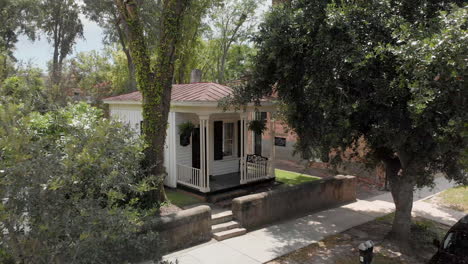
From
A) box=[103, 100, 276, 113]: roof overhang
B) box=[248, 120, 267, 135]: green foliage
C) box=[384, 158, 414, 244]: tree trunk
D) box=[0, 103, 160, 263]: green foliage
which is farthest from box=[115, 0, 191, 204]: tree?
box=[384, 158, 414, 244]: tree trunk

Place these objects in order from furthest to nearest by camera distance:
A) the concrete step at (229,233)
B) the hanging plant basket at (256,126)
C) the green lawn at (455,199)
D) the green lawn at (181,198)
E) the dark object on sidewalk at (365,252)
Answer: the hanging plant basket at (256,126) < the green lawn at (455,199) < the green lawn at (181,198) < the concrete step at (229,233) < the dark object on sidewalk at (365,252)

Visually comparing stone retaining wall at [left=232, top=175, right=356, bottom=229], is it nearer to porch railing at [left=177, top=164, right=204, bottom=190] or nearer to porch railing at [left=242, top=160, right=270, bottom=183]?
porch railing at [left=242, top=160, right=270, bottom=183]

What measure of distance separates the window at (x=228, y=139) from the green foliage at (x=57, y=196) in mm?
10776

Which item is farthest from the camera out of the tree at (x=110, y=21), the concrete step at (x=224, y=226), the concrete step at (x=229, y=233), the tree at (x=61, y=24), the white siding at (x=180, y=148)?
the tree at (x=61, y=24)

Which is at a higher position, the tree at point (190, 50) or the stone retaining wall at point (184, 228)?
the tree at point (190, 50)

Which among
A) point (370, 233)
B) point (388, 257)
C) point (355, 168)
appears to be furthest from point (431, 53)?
point (355, 168)

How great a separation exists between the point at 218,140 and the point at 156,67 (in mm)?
4939

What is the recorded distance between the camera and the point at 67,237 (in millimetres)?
3232

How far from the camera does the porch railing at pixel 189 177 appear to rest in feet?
39.1

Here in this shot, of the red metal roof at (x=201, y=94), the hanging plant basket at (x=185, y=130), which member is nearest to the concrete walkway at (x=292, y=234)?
Result: the hanging plant basket at (x=185, y=130)

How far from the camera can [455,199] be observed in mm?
12641

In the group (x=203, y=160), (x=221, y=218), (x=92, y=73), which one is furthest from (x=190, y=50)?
(x=221, y=218)

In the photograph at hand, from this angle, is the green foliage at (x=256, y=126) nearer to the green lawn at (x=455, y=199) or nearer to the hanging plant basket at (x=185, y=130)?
the hanging plant basket at (x=185, y=130)

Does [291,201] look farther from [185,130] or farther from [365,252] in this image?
[365,252]
